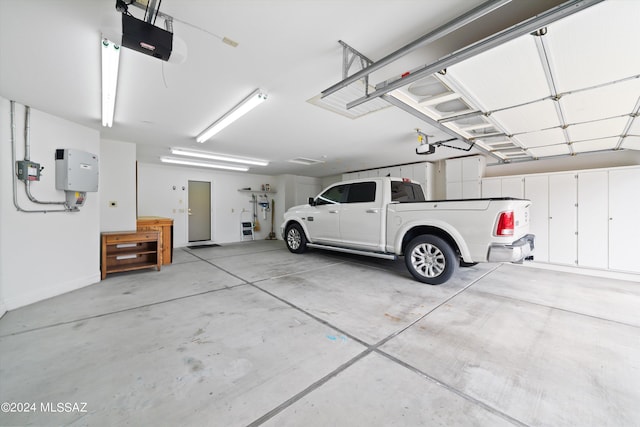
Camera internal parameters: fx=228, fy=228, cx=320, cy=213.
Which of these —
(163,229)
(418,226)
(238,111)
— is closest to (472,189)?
(418,226)

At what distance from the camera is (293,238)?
621 cm

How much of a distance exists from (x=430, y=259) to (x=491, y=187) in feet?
11.9

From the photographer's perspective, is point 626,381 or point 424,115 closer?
point 626,381

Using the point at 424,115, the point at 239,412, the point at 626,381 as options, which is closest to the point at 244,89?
the point at 424,115

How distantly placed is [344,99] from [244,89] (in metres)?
1.27

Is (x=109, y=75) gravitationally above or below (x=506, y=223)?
above

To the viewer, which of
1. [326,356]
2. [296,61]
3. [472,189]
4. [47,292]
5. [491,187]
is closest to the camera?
[326,356]

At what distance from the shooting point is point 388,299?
3051mm

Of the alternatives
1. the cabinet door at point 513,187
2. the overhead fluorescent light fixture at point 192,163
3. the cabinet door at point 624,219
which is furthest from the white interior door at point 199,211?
the cabinet door at point 624,219

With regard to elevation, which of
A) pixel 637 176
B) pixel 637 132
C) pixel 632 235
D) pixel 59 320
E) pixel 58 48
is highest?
pixel 58 48

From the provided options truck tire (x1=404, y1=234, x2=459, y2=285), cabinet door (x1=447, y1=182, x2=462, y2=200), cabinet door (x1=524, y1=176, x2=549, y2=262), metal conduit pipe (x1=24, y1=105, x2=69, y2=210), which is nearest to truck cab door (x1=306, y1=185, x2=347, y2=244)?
truck tire (x1=404, y1=234, x2=459, y2=285)

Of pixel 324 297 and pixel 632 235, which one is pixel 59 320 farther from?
pixel 632 235

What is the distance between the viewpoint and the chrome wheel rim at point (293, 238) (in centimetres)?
611

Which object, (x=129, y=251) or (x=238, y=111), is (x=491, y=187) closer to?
(x=238, y=111)
